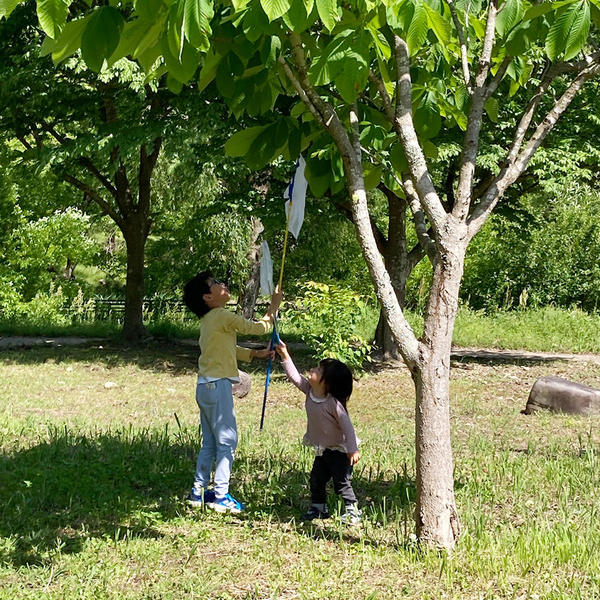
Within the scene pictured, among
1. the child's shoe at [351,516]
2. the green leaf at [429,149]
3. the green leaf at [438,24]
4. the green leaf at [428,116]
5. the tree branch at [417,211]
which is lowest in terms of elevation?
the child's shoe at [351,516]

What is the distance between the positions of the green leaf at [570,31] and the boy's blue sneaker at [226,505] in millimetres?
3648

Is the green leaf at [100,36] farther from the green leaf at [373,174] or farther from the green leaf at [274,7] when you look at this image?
the green leaf at [373,174]

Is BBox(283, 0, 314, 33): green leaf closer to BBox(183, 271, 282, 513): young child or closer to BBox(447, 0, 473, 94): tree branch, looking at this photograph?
BBox(447, 0, 473, 94): tree branch

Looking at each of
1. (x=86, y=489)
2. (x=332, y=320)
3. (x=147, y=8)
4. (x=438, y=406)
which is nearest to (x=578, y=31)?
(x=147, y=8)

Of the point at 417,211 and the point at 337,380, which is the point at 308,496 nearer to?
the point at 337,380

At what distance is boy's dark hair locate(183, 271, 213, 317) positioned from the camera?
6191mm

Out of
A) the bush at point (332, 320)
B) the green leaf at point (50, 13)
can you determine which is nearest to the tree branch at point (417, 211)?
the green leaf at point (50, 13)

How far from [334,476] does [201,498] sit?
962 millimetres

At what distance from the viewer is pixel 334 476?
19.0ft

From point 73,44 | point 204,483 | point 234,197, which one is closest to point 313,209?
point 234,197

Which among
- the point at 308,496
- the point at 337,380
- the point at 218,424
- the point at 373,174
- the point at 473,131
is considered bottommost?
the point at 308,496

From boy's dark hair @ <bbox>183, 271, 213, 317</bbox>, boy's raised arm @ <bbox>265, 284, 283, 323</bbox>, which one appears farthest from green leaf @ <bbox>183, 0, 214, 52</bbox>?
boy's dark hair @ <bbox>183, 271, 213, 317</bbox>

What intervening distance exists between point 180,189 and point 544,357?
10224mm

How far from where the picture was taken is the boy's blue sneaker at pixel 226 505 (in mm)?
5809
